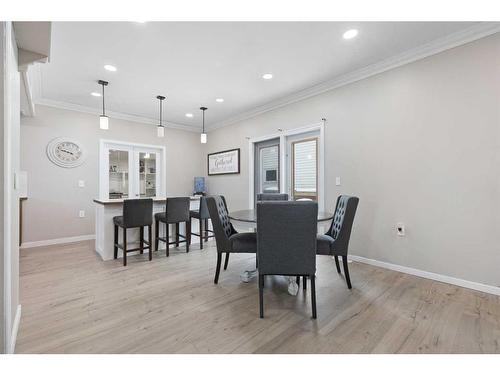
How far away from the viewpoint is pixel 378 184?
9.82 feet

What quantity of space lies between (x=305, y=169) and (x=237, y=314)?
2.71 metres

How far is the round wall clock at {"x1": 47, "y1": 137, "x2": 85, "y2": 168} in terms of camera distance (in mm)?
4143

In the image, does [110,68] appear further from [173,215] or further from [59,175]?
[59,175]

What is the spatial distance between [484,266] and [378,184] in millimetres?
1246

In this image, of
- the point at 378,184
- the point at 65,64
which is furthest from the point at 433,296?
the point at 65,64

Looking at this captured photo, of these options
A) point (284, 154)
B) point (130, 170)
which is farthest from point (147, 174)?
point (284, 154)

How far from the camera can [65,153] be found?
4.27 meters

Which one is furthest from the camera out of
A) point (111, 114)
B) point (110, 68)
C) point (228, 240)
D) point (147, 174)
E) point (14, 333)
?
point (147, 174)

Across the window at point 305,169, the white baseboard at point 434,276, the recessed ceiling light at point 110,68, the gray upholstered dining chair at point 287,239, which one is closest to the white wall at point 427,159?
the white baseboard at point 434,276

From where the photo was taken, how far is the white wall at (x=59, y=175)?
3.97 m

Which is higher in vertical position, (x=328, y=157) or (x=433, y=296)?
(x=328, y=157)

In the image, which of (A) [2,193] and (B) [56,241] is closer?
(A) [2,193]

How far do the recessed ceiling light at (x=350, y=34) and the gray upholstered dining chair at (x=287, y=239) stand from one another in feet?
5.88
